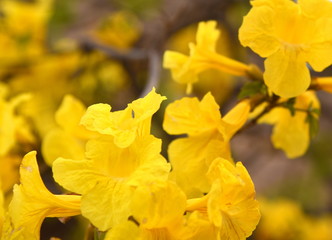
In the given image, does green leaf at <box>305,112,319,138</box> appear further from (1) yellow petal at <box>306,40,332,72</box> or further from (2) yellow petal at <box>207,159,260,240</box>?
(2) yellow petal at <box>207,159,260,240</box>

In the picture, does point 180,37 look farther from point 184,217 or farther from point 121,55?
point 184,217

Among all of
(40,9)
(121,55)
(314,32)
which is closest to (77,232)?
(121,55)

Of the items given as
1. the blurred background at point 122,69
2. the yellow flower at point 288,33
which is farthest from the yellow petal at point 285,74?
the blurred background at point 122,69

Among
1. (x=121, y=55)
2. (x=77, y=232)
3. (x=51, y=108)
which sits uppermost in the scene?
(x=121, y=55)

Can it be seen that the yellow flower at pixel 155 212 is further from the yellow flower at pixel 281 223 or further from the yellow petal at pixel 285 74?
the yellow flower at pixel 281 223

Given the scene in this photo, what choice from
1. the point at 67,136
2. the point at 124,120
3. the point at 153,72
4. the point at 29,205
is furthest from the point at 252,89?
the point at 153,72

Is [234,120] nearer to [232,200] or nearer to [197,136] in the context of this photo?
[197,136]
